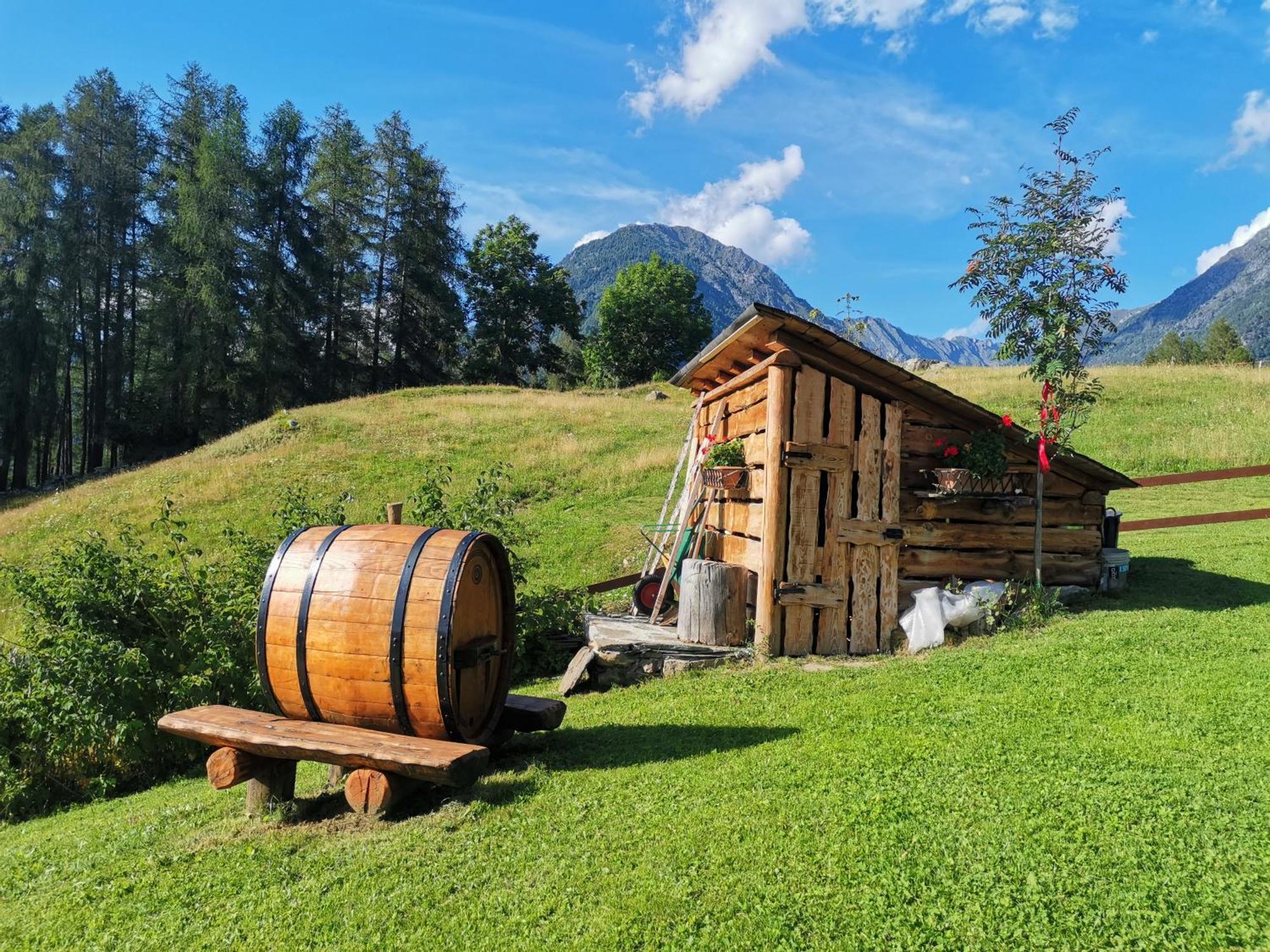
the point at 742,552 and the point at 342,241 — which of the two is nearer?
the point at 742,552

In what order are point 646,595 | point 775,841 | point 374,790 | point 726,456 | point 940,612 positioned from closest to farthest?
1. point 775,841
2. point 374,790
3. point 940,612
4. point 726,456
5. point 646,595

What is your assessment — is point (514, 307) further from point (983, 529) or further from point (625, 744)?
point (625, 744)

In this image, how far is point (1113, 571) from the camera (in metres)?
8.57

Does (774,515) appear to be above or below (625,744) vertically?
above

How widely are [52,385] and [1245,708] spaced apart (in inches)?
1668

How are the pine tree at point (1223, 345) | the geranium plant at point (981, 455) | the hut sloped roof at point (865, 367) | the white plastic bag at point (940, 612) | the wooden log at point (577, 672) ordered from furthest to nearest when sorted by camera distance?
the pine tree at point (1223, 345)
the geranium plant at point (981, 455)
the white plastic bag at point (940, 612)
the hut sloped roof at point (865, 367)
the wooden log at point (577, 672)

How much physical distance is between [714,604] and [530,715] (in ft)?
9.55

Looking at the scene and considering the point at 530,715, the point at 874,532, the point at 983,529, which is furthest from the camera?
the point at 983,529

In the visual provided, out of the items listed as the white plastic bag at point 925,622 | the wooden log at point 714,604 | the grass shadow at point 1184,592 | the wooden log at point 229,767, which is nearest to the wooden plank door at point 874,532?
the white plastic bag at point 925,622

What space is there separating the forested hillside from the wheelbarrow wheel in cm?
3423

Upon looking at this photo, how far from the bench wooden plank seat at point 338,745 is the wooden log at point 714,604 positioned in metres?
3.73

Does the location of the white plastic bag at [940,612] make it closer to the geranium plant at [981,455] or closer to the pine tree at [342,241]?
the geranium plant at [981,455]

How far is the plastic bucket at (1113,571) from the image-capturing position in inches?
336

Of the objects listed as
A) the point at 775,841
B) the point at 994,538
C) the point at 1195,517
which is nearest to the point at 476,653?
the point at 775,841
